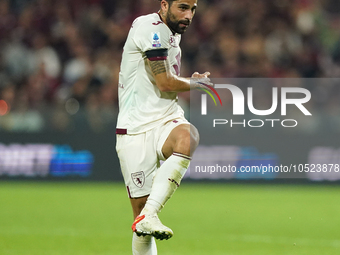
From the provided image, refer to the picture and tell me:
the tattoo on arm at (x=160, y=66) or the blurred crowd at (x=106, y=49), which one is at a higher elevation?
the tattoo on arm at (x=160, y=66)

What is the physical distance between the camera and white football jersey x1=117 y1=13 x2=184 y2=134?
185 inches

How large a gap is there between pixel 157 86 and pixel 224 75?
29.5ft

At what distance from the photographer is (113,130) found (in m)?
12.1

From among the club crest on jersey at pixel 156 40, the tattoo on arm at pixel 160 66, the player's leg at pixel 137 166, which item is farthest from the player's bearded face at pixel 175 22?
the player's leg at pixel 137 166

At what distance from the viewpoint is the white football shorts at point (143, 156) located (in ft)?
15.5

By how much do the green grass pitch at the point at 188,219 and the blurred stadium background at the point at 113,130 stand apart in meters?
0.03

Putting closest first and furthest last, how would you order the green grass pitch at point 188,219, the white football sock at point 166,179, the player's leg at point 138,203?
1. the white football sock at point 166,179
2. the player's leg at point 138,203
3. the green grass pitch at point 188,219

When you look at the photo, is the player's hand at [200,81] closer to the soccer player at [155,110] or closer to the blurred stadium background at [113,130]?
the soccer player at [155,110]

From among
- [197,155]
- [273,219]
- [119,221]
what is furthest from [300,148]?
[119,221]

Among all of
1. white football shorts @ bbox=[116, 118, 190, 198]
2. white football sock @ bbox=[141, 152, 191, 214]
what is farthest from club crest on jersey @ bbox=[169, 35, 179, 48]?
white football sock @ bbox=[141, 152, 191, 214]

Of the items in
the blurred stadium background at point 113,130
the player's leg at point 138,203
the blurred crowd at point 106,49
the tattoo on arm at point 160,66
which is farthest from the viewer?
the blurred crowd at point 106,49

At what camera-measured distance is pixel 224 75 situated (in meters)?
13.5

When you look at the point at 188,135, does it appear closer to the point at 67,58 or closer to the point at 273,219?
the point at 273,219

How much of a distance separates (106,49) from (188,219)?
662 centimetres
